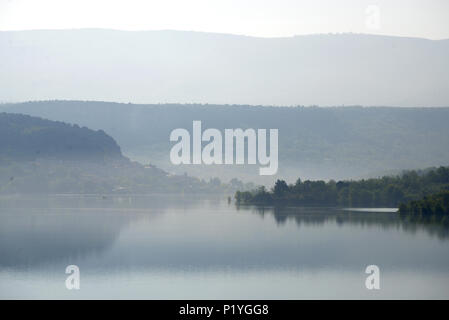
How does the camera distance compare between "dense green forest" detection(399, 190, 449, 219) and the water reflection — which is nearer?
the water reflection

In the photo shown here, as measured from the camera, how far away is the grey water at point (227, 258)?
16578 mm

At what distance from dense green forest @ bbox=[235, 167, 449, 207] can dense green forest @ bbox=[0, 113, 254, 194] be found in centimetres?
3075

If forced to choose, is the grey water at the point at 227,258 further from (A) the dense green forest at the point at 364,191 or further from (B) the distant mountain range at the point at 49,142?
(B) the distant mountain range at the point at 49,142

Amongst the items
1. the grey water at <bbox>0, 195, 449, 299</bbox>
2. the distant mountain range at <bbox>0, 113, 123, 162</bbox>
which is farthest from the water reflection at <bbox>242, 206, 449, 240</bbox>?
the distant mountain range at <bbox>0, 113, 123, 162</bbox>

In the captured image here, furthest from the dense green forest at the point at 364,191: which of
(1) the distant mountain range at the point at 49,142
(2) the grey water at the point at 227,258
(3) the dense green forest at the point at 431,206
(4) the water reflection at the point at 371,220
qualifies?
(1) the distant mountain range at the point at 49,142

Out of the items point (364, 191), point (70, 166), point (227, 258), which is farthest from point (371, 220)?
point (70, 166)

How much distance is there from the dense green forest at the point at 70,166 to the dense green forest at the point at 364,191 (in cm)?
3075

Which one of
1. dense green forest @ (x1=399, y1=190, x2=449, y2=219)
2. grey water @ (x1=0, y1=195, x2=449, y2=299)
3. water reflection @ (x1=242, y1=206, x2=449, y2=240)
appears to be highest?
dense green forest @ (x1=399, y1=190, x2=449, y2=219)

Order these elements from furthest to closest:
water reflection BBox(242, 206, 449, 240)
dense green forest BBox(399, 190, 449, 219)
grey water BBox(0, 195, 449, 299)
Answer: dense green forest BBox(399, 190, 449, 219) → water reflection BBox(242, 206, 449, 240) → grey water BBox(0, 195, 449, 299)

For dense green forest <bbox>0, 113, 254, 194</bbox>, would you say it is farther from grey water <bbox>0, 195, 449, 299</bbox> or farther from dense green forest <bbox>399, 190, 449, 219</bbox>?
grey water <bbox>0, 195, 449, 299</bbox>

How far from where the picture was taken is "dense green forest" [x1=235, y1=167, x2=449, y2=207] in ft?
131

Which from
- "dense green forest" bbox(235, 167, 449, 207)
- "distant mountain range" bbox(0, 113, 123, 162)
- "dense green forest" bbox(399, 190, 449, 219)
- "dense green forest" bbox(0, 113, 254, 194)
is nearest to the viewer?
"dense green forest" bbox(399, 190, 449, 219)

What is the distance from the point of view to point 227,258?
2097 centimetres

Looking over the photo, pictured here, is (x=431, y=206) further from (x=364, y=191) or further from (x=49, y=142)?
(x=49, y=142)
